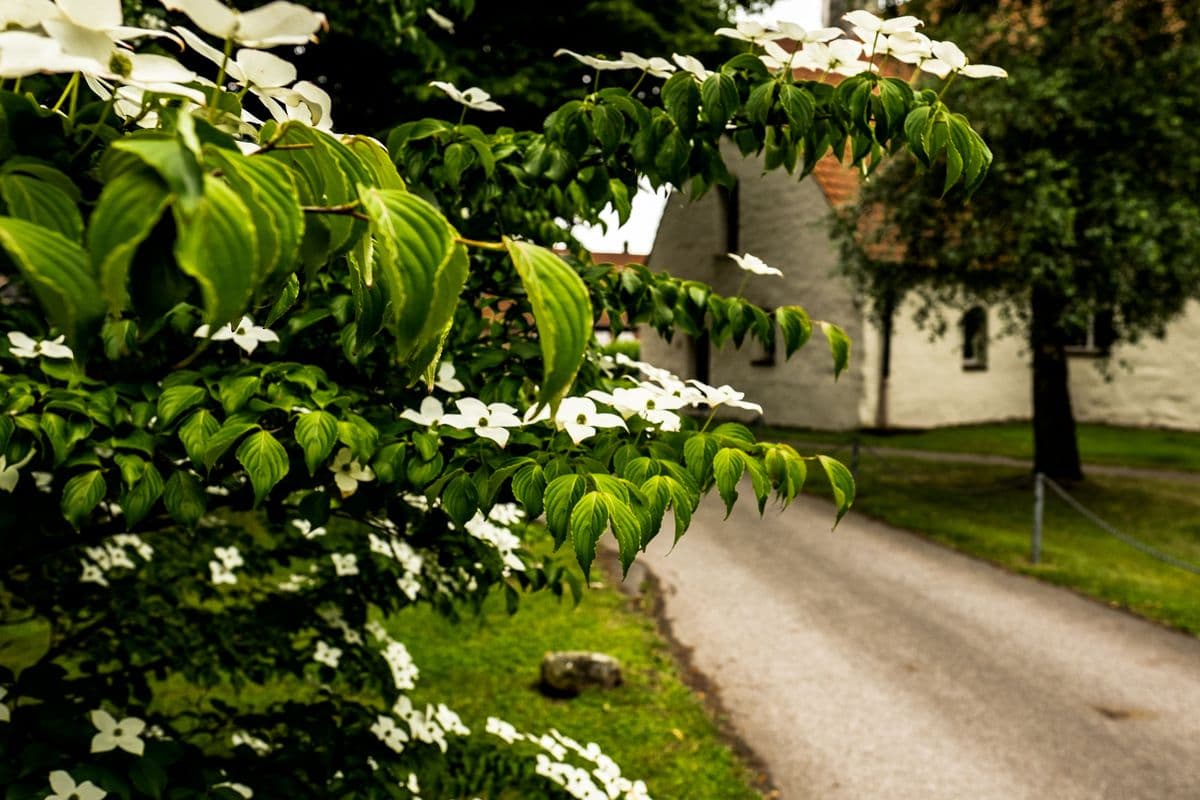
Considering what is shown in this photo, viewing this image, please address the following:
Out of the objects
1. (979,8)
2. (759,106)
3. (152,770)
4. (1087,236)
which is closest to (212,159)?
(759,106)

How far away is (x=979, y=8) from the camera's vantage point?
10562 mm

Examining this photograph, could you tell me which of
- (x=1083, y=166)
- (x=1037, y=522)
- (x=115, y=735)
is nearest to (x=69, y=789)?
(x=115, y=735)

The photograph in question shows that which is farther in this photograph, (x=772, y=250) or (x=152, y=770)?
(x=772, y=250)

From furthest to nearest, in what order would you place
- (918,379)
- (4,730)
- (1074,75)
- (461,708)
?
(918,379) → (1074,75) → (461,708) → (4,730)

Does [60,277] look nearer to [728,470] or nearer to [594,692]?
[728,470]

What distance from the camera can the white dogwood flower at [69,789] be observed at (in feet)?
5.09

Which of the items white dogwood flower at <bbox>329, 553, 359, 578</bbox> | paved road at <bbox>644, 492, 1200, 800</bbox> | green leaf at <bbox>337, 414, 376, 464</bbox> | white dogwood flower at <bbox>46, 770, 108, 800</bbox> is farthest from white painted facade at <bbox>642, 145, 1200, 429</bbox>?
white dogwood flower at <bbox>46, 770, 108, 800</bbox>

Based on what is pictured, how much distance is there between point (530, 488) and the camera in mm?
1314

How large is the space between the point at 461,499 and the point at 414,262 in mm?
818

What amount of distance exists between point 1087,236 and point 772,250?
33.0ft

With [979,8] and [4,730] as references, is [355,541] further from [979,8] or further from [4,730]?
[979,8]

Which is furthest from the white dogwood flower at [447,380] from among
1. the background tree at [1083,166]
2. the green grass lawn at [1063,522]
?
the background tree at [1083,166]

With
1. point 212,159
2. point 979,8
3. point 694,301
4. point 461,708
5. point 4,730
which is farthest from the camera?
point 979,8

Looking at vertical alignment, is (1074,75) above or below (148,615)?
above
